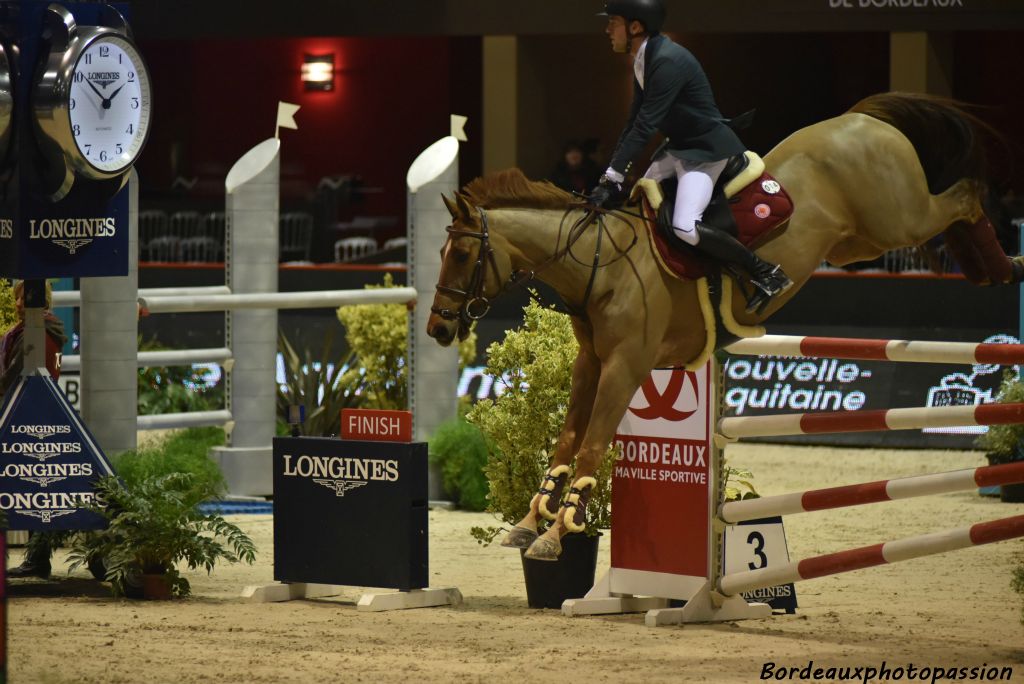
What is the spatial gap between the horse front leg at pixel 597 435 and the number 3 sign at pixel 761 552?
122 centimetres

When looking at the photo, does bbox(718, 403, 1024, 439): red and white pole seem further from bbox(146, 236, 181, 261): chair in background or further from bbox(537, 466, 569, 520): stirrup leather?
bbox(146, 236, 181, 261): chair in background

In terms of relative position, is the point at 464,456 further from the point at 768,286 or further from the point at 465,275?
the point at 768,286

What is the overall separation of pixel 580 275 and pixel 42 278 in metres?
2.62

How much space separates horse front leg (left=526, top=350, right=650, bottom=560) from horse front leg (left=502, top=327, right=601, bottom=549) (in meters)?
0.09

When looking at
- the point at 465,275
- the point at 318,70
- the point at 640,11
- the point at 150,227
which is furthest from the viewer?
the point at 318,70

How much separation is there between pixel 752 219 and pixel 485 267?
101 cm

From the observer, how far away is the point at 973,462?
475 inches

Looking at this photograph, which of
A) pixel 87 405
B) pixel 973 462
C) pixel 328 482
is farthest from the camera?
pixel 973 462

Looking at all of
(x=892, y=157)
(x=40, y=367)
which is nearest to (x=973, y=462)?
(x=892, y=157)

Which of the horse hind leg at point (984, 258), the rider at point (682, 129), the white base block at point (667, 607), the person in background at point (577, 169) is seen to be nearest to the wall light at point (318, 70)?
the person in background at point (577, 169)

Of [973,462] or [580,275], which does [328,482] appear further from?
[973,462]

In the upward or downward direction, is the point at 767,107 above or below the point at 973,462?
above

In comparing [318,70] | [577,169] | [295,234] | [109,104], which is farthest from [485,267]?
[318,70]

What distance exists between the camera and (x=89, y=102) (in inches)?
289
